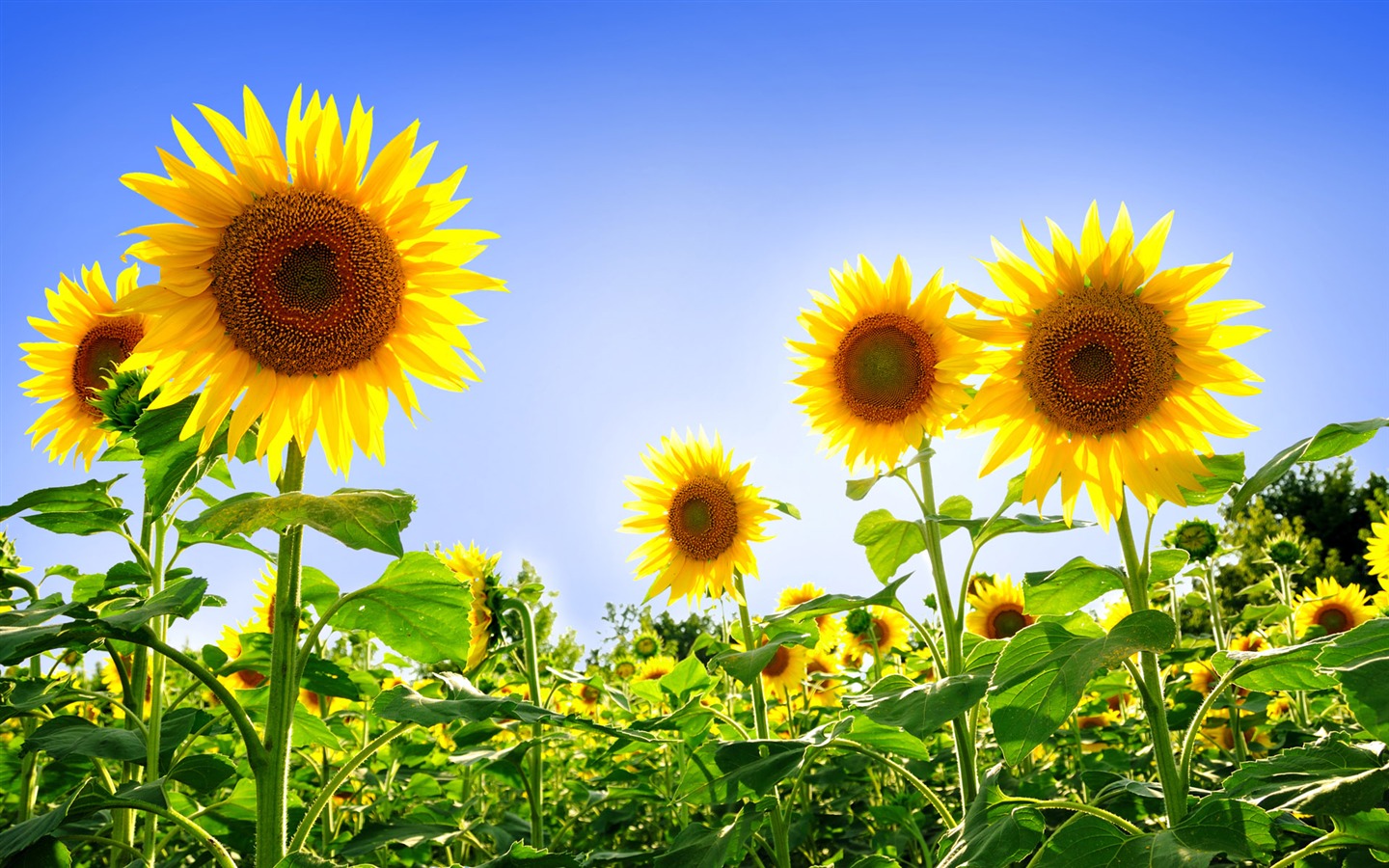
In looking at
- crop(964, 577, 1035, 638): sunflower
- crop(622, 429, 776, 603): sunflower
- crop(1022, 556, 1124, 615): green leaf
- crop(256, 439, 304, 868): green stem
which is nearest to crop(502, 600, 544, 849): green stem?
crop(622, 429, 776, 603): sunflower

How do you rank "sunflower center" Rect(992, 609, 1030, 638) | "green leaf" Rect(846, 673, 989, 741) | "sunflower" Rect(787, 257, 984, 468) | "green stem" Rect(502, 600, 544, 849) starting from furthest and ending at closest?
"sunflower center" Rect(992, 609, 1030, 638) < "sunflower" Rect(787, 257, 984, 468) < "green stem" Rect(502, 600, 544, 849) < "green leaf" Rect(846, 673, 989, 741)

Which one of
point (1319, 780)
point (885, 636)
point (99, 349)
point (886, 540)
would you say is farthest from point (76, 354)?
point (885, 636)

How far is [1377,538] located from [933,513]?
193 inches

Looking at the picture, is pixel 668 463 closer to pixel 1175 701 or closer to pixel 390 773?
pixel 390 773

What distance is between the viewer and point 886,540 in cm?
327

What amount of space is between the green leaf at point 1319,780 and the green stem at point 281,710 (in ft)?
7.14

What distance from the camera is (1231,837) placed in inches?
71.0

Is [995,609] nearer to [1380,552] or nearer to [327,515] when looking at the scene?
[1380,552]

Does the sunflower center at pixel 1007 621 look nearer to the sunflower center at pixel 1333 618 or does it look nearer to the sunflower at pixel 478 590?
the sunflower center at pixel 1333 618

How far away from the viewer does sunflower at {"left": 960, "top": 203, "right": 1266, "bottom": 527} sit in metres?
2.68

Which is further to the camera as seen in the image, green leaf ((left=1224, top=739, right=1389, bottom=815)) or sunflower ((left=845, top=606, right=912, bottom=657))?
sunflower ((left=845, top=606, right=912, bottom=657))

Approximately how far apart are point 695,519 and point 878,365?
117cm

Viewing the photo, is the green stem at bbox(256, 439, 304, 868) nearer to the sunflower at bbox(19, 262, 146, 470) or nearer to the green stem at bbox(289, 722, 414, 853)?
the green stem at bbox(289, 722, 414, 853)

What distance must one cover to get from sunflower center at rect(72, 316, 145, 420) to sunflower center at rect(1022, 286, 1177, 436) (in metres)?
3.10
